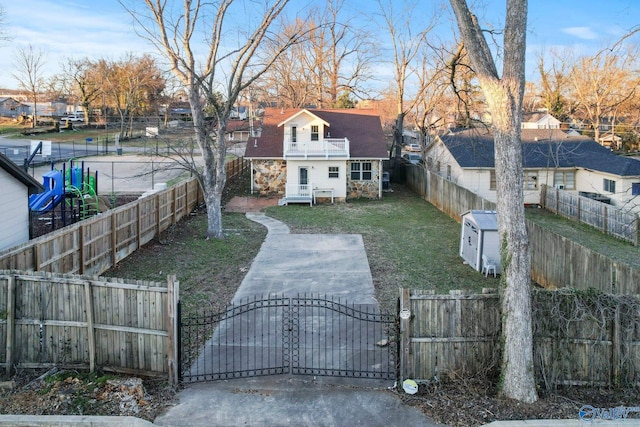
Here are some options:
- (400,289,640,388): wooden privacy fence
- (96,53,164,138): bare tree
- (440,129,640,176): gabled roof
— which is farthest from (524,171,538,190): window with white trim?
(96,53,164,138): bare tree

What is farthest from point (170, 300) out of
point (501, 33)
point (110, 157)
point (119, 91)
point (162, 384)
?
point (119, 91)

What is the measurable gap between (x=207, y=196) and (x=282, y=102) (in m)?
38.5

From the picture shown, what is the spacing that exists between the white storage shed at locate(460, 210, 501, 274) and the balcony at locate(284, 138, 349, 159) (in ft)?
49.5

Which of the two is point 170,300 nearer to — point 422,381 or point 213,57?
point 422,381

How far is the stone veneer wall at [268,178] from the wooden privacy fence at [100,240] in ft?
33.0

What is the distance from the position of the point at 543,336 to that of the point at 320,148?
23.8 meters

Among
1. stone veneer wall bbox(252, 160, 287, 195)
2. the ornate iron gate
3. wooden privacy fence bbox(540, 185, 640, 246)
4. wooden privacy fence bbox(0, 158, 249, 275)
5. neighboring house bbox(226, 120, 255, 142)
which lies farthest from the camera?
stone veneer wall bbox(252, 160, 287, 195)

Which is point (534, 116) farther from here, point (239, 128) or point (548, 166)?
point (239, 128)

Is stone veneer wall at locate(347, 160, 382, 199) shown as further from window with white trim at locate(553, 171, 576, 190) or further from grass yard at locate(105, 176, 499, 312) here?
window with white trim at locate(553, 171, 576, 190)

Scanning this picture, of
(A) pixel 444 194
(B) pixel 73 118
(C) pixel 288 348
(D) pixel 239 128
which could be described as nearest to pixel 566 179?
(A) pixel 444 194

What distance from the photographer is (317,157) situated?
30328mm

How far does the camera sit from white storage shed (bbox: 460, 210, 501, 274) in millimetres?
14891

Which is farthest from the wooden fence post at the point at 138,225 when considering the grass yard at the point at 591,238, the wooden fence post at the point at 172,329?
the grass yard at the point at 591,238

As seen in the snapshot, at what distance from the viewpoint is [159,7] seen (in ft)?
58.7
